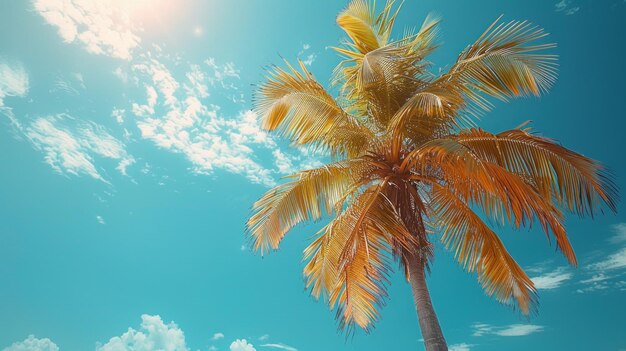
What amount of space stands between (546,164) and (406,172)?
236 centimetres

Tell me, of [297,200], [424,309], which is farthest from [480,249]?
[297,200]

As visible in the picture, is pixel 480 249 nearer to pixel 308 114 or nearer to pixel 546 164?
pixel 546 164

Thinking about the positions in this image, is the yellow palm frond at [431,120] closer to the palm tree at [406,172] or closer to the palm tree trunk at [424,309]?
the palm tree at [406,172]

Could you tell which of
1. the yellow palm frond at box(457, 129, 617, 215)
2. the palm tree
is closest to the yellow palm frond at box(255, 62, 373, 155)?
the palm tree

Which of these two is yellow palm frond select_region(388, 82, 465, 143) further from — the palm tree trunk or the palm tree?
the palm tree trunk

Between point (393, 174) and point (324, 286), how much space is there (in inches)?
102

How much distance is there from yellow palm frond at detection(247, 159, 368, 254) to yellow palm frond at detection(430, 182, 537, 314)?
5.63ft

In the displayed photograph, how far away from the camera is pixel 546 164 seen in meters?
6.83

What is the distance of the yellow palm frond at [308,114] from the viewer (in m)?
8.41

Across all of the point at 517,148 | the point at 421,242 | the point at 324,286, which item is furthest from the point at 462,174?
the point at 324,286

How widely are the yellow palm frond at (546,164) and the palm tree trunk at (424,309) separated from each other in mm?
2349

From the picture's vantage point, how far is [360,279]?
7645 mm

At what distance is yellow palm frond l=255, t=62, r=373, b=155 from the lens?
8.41 m

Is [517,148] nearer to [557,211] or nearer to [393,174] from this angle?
[557,211]
